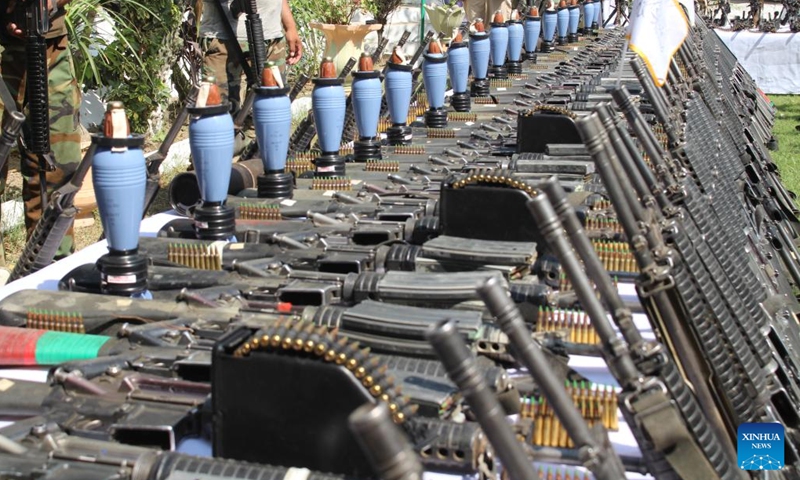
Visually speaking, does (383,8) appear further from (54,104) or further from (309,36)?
(54,104)

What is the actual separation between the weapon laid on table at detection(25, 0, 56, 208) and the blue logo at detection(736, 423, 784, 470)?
3409 millimetres

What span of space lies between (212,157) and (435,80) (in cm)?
272

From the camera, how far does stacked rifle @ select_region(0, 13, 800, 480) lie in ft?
5.46

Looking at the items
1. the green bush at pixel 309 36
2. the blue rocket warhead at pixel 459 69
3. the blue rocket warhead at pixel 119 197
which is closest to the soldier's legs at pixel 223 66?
the blue rocket warhead at pixel 459 69

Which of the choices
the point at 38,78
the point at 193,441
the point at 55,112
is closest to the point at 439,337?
the point at 193,441

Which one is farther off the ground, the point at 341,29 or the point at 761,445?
the point at 341,29

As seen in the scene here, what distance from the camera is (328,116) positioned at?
14.4 ft

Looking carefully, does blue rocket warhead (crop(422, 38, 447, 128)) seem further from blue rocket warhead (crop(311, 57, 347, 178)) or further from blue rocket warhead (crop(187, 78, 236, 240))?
blue rocket warhead (crop(187, 78, 236, 240))

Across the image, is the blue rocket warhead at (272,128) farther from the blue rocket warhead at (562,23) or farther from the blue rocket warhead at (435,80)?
the blue rocket warhead at (562,23)

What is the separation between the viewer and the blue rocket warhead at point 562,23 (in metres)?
10.7

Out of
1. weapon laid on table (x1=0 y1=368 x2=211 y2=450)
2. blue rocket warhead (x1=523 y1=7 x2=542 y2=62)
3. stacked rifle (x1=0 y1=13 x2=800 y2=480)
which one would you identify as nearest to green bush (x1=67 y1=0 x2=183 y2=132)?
blue rocket warhead (x1=523 y1=7 x2=542 y2=62)

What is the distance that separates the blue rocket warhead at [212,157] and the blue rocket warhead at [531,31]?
606 cm

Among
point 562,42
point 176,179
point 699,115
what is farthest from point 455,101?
point 562,42

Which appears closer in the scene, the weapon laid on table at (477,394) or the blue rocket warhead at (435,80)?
the weapon laid on table at (477,394)
